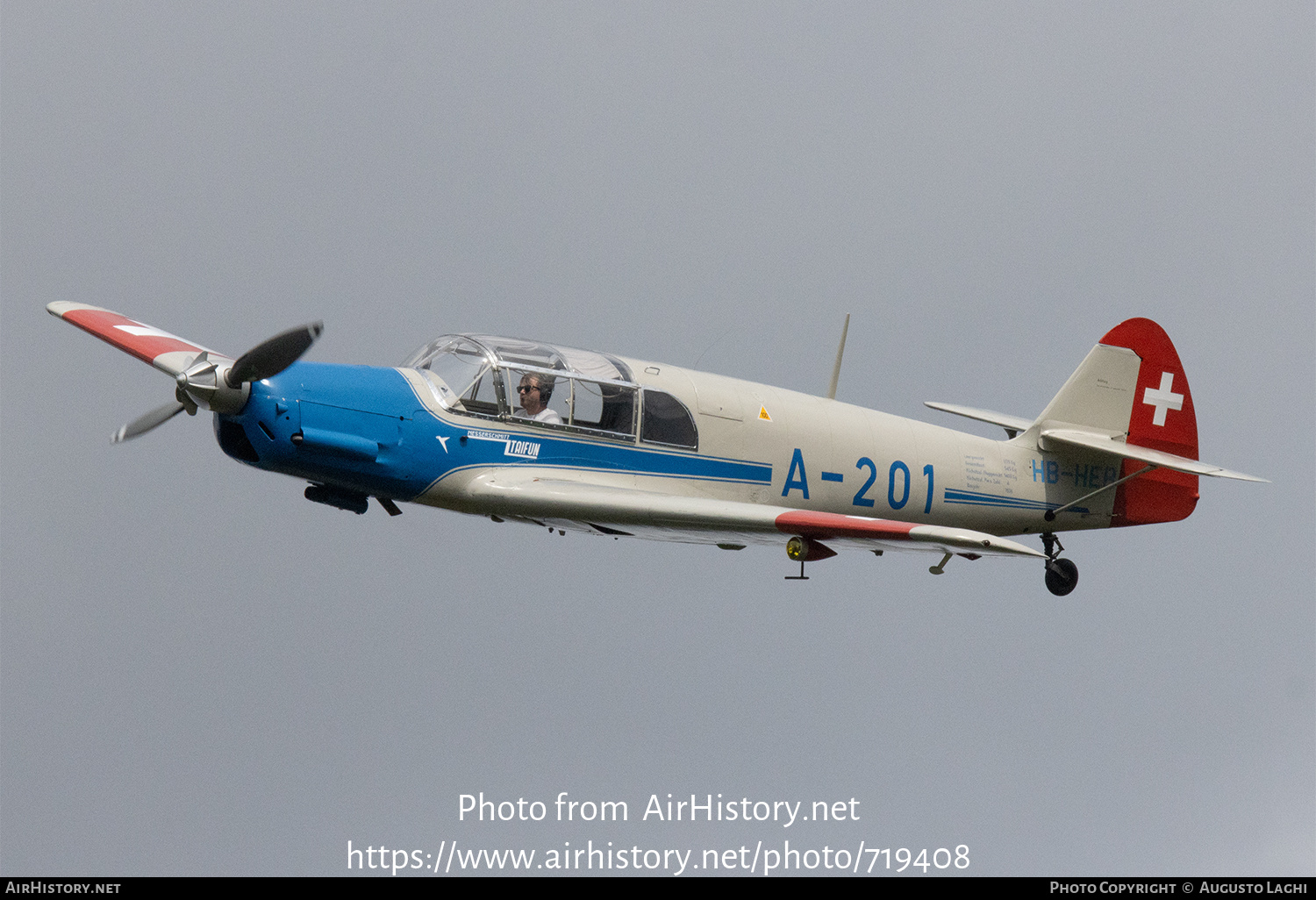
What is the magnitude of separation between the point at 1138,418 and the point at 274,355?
9.61m

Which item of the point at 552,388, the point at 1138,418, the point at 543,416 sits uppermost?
the point at 1138,418

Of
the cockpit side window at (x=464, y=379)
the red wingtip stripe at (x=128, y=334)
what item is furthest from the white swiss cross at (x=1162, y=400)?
the red wingtip stripe at (x=128, y=334)

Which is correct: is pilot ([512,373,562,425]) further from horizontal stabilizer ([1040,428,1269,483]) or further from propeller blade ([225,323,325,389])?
horizontal stabilizer ([1040,428,1269,483])

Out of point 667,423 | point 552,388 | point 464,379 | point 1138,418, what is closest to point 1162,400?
point 1138,418

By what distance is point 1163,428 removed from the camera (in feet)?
51.9

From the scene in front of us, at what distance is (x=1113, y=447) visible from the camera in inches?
609

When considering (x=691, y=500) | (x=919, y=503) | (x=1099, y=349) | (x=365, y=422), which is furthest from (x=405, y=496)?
(x=1099, y=349)

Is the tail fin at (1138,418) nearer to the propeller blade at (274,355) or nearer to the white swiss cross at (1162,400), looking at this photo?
the white swiss cross at (1162,400)

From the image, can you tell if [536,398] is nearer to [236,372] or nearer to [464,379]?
[464,379]

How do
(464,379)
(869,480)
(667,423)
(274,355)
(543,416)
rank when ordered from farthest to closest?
(869,480) < (667,423) < (543,416) < (464,379) < (274,355)

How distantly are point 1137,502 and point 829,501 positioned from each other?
13.3 ft

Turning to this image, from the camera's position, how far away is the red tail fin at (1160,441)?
51.8 feet

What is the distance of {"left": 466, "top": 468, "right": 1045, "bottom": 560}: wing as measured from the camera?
Answer: 11.3 m

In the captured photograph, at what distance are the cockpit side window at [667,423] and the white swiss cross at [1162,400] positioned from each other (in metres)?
5.78
